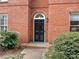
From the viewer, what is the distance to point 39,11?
20.3 m

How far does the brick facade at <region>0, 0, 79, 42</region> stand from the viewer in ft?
60.7

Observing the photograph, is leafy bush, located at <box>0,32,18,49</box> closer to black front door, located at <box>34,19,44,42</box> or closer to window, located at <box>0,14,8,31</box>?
window, located at <box>0,14,8,31</box>

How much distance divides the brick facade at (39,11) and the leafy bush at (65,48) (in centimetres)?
693

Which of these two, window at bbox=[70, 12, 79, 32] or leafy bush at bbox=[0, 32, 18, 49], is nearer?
leafy bush at bbox=[0, 32, 18, 49]

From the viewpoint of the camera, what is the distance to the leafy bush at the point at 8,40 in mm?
16078

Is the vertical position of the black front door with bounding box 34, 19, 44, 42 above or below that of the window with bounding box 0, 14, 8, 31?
below

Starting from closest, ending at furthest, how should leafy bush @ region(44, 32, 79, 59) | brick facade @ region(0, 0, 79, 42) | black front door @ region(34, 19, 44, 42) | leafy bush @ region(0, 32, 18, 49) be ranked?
1. leafy bush @ region(44, 32, 79, 59)
2. leafy bush @ region(0, 32, 18, 49)
3. brick facade @ region(0, 0, 79, 42)
4. black front door @ region(34, 19, 44, 42)

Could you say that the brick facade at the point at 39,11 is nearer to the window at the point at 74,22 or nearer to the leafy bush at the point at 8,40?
the window at the point at 74,22

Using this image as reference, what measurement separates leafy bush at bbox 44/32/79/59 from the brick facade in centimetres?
693

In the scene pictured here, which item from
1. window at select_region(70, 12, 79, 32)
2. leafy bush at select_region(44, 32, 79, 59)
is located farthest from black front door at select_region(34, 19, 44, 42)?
leafy bush at select_region(44, 32, 79, 59)

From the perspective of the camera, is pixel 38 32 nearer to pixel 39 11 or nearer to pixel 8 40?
pixel 39 11

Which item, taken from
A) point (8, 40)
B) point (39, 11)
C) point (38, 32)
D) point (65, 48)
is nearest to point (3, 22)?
point (38, 32)

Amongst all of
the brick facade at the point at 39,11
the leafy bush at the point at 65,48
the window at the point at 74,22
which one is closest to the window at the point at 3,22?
the brick facade at the point at 39,11

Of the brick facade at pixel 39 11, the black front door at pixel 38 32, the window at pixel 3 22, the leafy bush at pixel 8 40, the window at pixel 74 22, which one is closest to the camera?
the leafy bush at pixel 8 40
